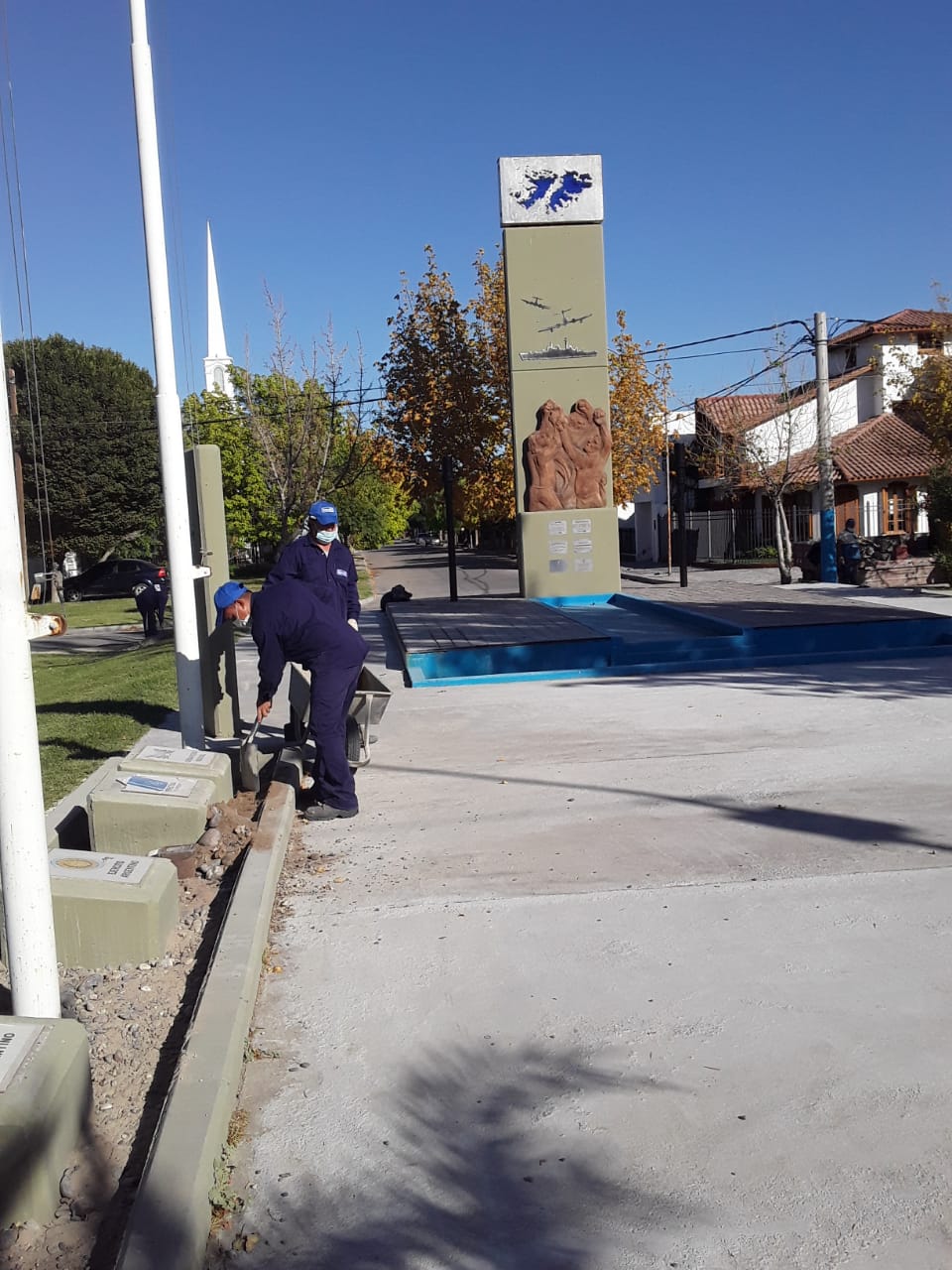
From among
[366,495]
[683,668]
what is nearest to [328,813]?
[683,668]

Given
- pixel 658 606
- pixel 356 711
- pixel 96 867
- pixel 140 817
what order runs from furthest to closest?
pixel 658 606
pixel 356 711
pixel 140 817
pixel 96 867

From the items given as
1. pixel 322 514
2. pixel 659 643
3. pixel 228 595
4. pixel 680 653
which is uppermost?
pixel 322 514

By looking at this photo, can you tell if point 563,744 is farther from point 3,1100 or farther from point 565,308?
point 565,308

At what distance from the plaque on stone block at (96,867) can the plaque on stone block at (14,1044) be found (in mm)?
1411

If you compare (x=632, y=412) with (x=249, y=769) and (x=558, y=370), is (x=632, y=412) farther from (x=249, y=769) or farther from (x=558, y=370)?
(x=249, y=769)

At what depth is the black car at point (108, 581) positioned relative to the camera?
144 feet

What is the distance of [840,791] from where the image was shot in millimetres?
7309

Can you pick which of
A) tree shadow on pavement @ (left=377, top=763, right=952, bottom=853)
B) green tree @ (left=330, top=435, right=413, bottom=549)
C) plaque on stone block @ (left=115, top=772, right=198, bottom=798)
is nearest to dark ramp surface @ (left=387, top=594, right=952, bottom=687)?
tree shadow on pavement @ (left=377, top=763, right=952, bottom=853)

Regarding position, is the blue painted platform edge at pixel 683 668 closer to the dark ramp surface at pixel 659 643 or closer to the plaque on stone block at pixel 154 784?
the dark ramp surface at pixel 659 643

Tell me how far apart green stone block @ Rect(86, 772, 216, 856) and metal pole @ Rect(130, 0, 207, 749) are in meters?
2.32

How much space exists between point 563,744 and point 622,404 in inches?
1287

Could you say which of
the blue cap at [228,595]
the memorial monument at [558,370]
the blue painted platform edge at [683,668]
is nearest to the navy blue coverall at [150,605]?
the memorial monument at [558,370]

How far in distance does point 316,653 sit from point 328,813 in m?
1.01

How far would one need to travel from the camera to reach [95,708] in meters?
12.6
